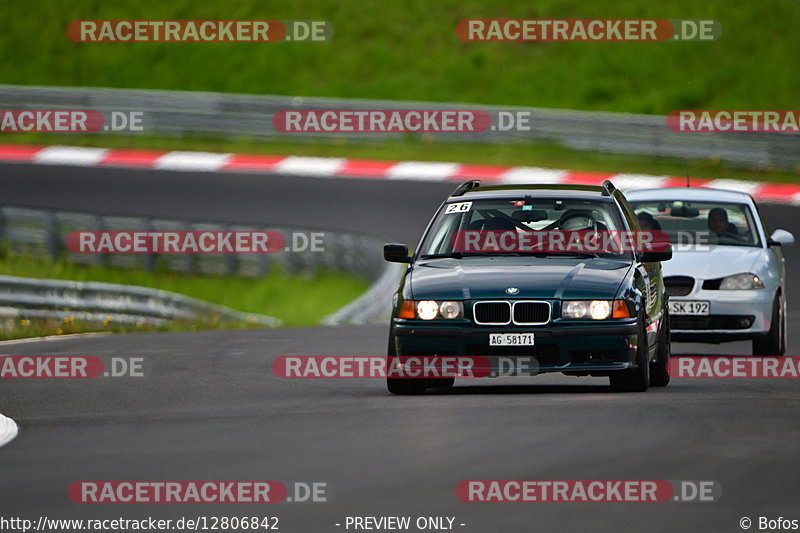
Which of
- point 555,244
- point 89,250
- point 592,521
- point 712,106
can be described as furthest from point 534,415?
point 712,106

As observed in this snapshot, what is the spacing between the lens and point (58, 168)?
3192 cm

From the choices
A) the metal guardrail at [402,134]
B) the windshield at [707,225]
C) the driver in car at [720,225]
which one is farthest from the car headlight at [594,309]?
the metal guardrail at [402,134]

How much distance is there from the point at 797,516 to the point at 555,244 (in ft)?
17.0

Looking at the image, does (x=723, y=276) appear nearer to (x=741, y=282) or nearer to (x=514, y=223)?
(x=741, y=282)

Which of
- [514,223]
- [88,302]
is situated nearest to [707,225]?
[514,223]

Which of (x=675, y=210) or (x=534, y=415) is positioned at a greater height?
(x=675, y=210)

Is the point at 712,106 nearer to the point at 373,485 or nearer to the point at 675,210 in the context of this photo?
the point at 675,210

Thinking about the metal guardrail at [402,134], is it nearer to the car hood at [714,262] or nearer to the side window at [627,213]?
the car hood at [714,262]

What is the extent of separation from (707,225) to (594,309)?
15.7 ft

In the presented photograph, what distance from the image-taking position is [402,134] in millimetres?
33812

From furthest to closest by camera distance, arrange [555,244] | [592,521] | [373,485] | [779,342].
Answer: [779,342]
[555,244]
[373,485]
[592,521]

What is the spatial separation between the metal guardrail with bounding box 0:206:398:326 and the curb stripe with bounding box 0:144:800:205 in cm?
447

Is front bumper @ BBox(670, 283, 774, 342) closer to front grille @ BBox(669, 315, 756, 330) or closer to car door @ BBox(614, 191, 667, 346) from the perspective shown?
front grille @ BBox(669, 315, 756, 330)

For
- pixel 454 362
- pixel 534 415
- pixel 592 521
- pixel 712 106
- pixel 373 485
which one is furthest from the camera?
pixel 712 106
